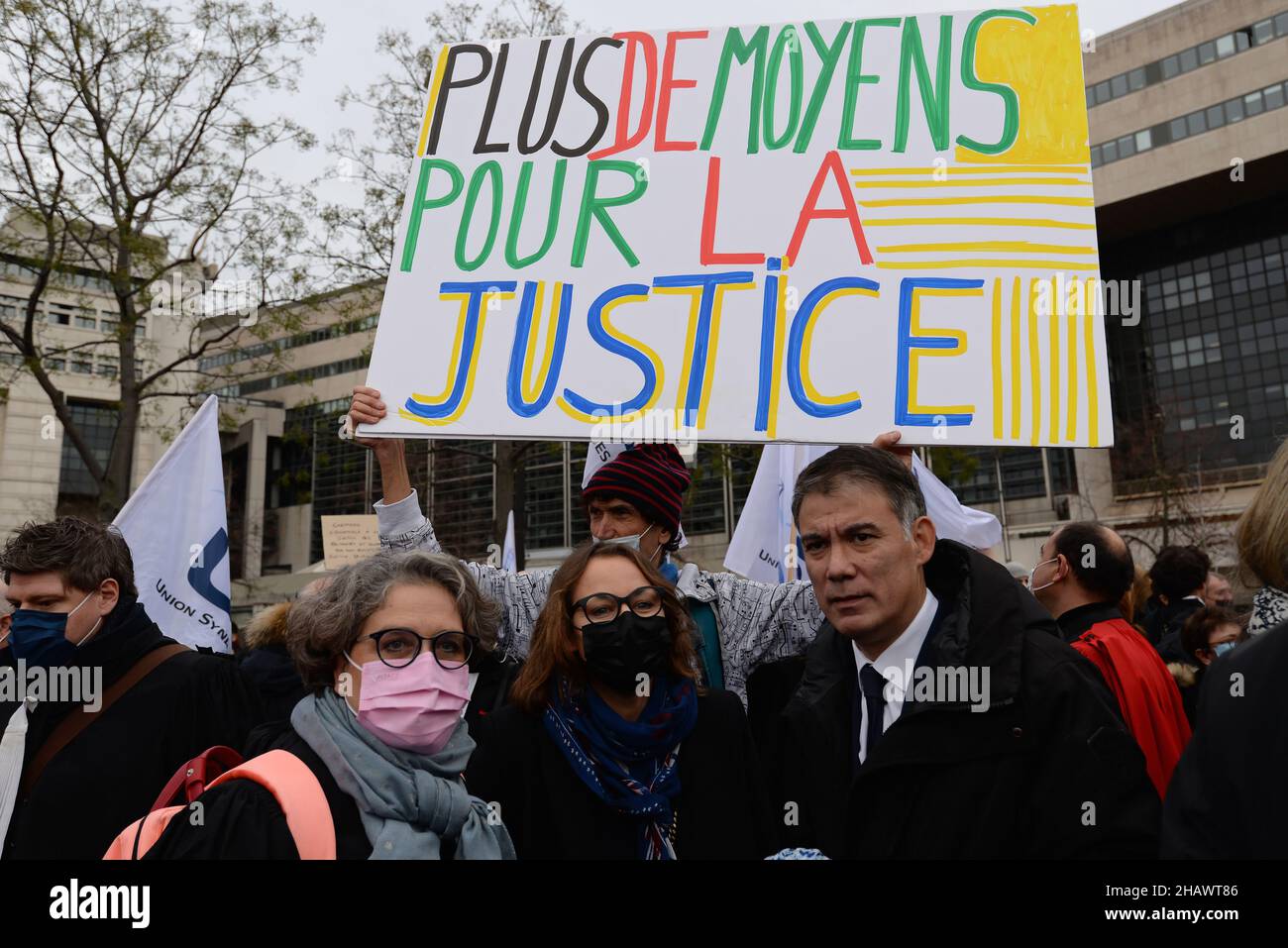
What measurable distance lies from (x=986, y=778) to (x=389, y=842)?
120 centimetres

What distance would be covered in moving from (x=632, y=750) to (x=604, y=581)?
0.43 m

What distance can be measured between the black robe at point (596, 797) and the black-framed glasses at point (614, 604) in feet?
0.95

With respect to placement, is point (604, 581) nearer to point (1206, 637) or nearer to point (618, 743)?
point (618, 743)

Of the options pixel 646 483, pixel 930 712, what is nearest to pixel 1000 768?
pixel 930 712

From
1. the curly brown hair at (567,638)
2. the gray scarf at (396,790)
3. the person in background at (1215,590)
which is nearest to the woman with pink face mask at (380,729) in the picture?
the gray scarf at (396,790)

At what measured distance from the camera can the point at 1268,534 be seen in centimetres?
164

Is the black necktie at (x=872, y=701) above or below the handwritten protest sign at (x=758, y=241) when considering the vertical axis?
below

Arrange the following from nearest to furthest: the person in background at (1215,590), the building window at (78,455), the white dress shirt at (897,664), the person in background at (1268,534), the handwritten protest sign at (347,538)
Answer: the person in background at (1268,534), the white dress shirt at (897,664), the person in background at (1215,590), the handwritten protest sign at (347,538), the building window at (78,455)

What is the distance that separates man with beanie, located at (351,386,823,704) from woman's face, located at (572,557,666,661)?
41 cm

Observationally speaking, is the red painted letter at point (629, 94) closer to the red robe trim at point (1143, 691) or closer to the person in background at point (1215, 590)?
the red robe trim at point (1143, 691)

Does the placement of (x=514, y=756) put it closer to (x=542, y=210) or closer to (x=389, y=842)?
(x=389, y=842)

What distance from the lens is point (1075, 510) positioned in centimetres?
3641

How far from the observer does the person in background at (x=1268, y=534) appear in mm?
1627

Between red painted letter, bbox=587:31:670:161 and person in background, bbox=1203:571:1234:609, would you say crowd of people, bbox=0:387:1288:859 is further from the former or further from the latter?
person in background, bbox=1203:571:1234:609
